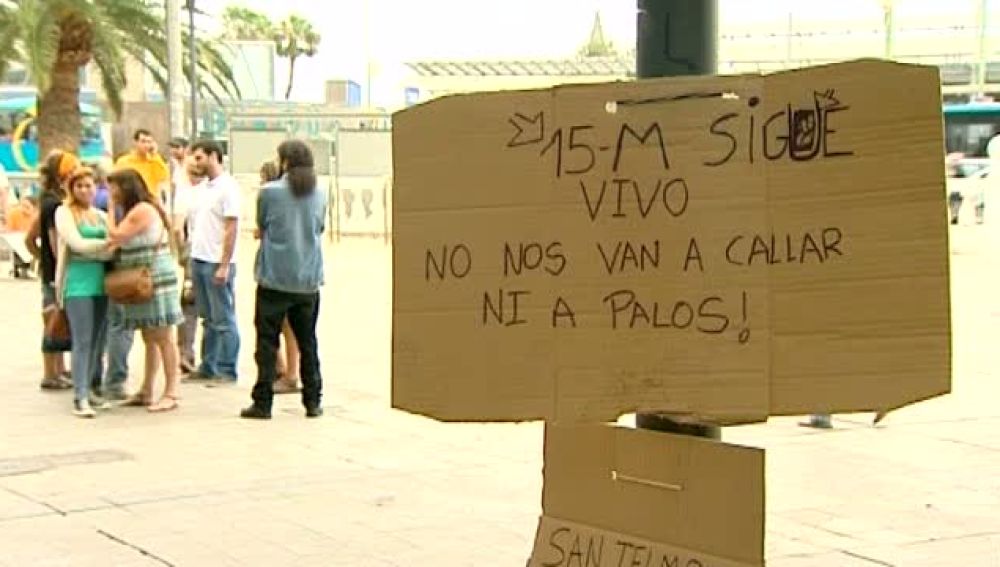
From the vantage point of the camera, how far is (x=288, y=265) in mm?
9398

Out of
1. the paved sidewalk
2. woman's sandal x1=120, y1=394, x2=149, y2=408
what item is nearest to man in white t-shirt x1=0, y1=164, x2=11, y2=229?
the paved sidewalk

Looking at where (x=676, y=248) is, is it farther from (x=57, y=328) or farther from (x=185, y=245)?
(x=185, y=245)

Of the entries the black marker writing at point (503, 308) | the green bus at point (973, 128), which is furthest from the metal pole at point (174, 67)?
the green bus at point (973, 128)

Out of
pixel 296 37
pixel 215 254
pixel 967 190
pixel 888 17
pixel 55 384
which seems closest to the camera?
pixel 55 384

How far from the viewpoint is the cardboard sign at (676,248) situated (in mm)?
3125

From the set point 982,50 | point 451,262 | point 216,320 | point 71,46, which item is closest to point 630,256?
point 451,262

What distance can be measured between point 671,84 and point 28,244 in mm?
8783

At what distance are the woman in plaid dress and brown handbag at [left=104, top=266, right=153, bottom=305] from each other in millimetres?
44

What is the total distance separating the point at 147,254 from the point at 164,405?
1020 mm

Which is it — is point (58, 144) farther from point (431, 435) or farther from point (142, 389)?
point (431, 435)

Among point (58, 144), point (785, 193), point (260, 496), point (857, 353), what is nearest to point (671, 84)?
point (785, 193)

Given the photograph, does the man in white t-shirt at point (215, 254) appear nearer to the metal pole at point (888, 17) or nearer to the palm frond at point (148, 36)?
the palm frond at point (148, 36)

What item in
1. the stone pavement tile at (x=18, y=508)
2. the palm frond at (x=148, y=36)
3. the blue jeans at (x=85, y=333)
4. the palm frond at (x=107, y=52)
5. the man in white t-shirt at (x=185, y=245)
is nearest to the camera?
the stone pavement tile at (x=18, y=508)

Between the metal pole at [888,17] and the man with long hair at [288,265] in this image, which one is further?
the metal pole at [888,17]
